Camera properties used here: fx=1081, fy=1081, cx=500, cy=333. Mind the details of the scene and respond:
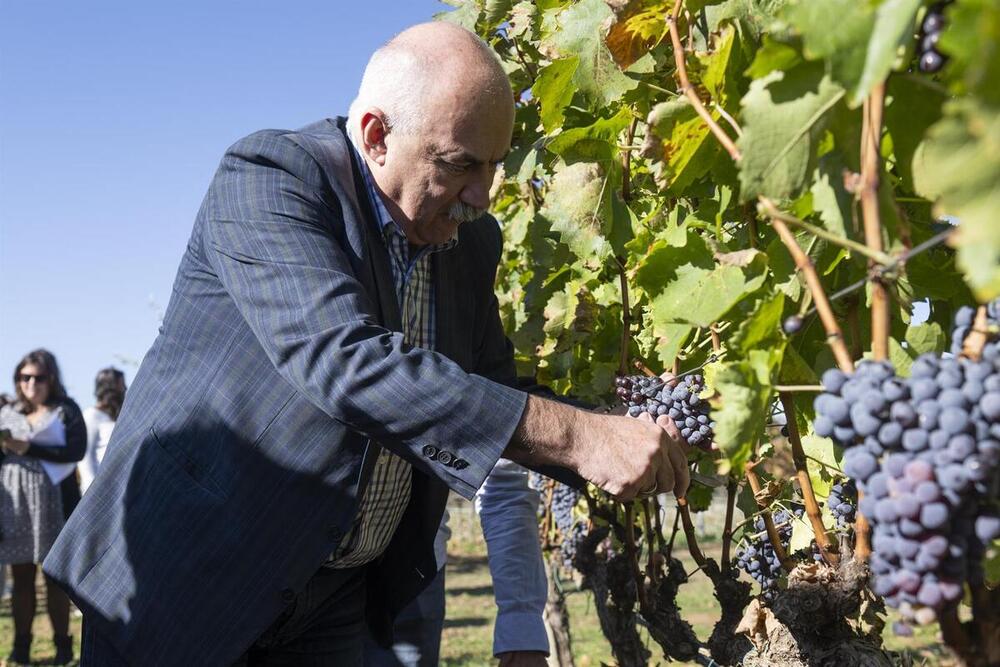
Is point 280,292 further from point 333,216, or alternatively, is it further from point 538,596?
point 538,596

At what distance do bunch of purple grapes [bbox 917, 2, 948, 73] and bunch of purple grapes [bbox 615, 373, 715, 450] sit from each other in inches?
39.0

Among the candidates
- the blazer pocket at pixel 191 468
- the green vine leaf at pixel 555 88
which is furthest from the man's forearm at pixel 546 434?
the green vine leaf at pixel 555 88

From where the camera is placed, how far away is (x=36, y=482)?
7.94 meters

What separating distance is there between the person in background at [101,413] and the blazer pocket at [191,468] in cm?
644

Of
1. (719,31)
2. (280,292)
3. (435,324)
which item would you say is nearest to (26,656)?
(435,324)

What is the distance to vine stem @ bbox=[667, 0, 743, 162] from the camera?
65.8 inches

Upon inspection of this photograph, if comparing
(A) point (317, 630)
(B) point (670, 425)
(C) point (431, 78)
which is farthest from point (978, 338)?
(A) point (317, 630)

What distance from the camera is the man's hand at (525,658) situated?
125 inches

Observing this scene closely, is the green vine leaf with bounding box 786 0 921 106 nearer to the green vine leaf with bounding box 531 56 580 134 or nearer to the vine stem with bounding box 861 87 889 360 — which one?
the vine stem with bounding box 861 87 889 360

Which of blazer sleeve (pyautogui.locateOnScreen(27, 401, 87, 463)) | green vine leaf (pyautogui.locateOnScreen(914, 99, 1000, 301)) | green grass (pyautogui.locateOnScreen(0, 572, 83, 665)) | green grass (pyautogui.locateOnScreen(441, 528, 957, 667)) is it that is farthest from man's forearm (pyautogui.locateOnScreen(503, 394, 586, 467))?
blazer sleeve (pyautogui.locateOnScreen(27, 401, 87, 463))

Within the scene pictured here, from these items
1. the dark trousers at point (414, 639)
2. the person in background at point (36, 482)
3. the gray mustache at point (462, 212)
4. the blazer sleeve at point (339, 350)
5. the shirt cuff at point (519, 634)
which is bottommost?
the person in background at point (36, 482)

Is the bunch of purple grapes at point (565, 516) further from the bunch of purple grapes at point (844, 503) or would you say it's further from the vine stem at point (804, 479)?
the vine stem at point (804, 479)

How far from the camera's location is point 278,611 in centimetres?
223

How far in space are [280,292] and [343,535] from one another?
588 mm
